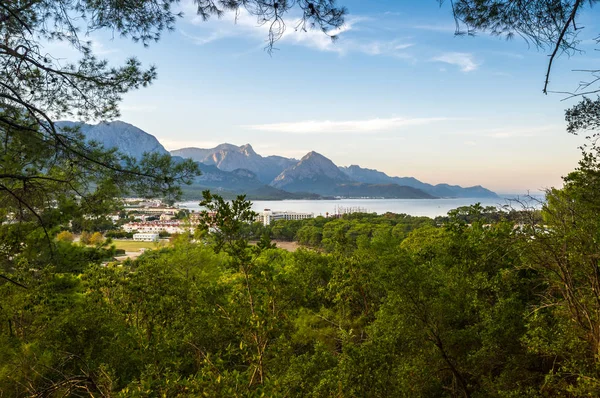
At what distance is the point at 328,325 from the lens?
8.64 m

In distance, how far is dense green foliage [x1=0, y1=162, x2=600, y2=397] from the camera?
8.94 ft

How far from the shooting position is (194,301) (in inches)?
261

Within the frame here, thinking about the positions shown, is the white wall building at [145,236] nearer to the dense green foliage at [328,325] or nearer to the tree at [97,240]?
the tree at [97,240]

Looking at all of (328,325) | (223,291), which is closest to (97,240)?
(223,291)

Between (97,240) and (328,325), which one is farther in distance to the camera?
(328,325)

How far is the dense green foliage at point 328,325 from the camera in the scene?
2.72 meters

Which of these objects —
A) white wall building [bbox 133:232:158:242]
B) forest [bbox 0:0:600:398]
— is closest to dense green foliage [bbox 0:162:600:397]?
forest [bbox 0:0:600:398]

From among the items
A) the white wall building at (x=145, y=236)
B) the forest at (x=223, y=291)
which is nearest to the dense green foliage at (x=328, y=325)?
the forest at (x=223, y=291)

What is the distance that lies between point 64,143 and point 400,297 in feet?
14.5

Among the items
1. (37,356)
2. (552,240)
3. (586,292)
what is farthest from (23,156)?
(586,292)

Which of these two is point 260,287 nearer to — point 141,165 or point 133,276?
point 141,165

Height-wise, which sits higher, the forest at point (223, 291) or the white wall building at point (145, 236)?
the forest at point (223, 291)

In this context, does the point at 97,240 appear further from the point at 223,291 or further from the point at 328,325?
the point at 328,325

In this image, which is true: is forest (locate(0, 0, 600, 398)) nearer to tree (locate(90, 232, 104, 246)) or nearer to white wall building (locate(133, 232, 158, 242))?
tree (locate(90, 232, 104, 246))
